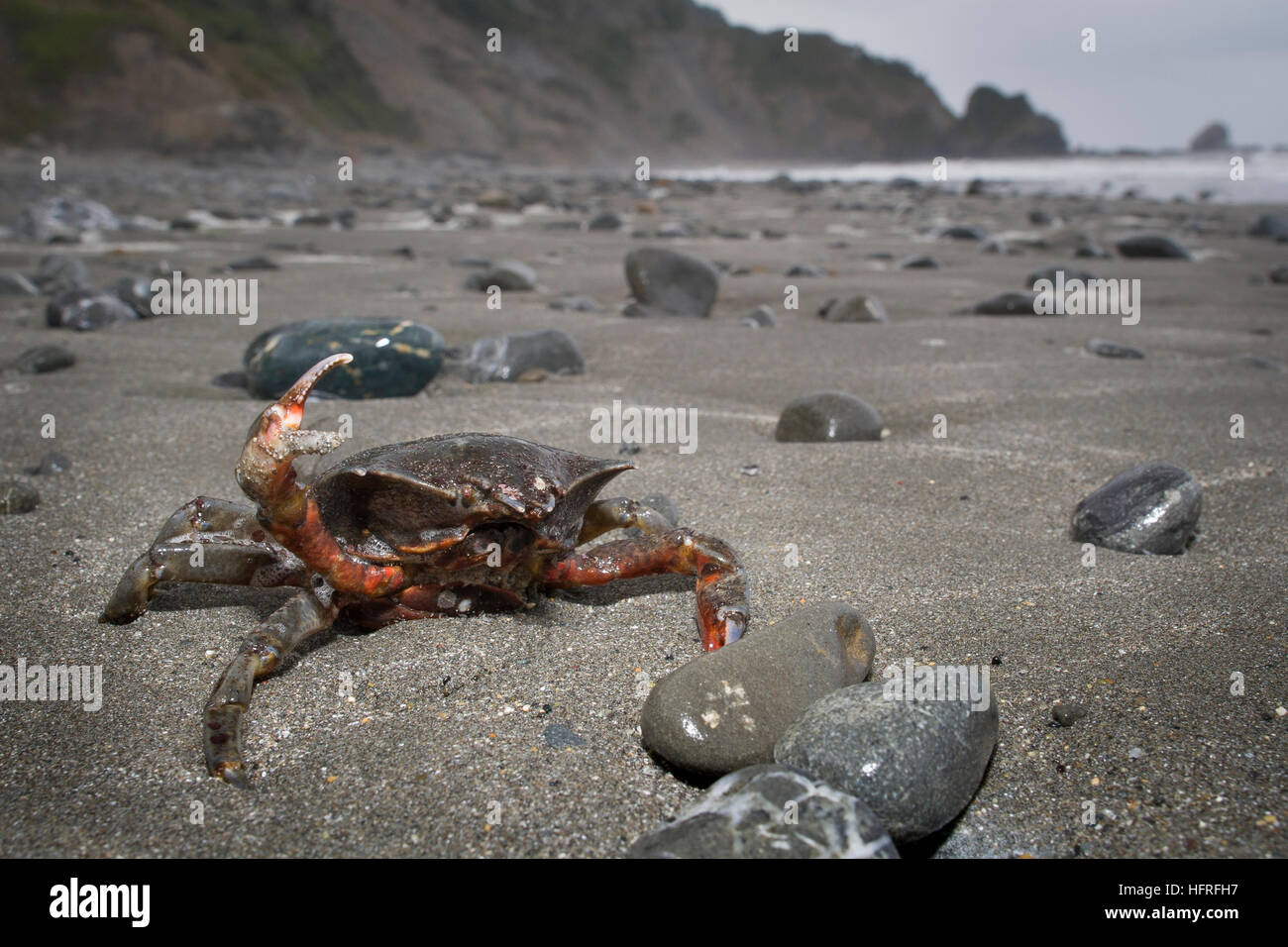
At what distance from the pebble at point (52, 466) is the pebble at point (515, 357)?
78.5 inches

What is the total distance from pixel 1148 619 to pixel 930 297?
5.97m

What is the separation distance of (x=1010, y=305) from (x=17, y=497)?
258 inches

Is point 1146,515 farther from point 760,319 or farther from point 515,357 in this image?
point 760,319

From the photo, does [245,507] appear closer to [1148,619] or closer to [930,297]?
[1148,619]

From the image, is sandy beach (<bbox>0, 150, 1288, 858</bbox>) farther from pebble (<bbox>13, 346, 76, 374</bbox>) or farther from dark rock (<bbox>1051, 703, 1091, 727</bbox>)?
pebble (<bbox>13, 346, 76, 374</bbox>)

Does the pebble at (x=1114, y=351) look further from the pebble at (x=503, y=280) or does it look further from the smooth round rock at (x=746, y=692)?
the pebble at (x=503, y=280)

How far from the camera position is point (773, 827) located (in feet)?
4.95

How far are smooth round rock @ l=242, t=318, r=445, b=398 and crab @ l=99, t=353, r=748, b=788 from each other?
2.18 metres

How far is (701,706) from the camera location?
1872 millimetres

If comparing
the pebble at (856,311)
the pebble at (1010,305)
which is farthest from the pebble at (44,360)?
the pebble at (1010,305)

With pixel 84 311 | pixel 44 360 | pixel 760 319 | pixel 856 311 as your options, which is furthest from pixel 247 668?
pixel 856 311

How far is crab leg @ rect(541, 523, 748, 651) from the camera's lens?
2.29 meters

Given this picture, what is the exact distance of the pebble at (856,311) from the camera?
6812mm
